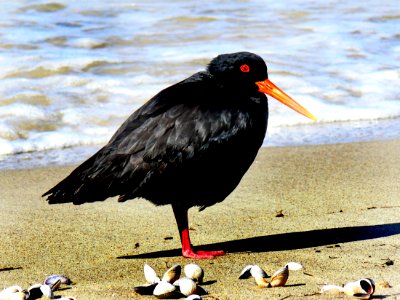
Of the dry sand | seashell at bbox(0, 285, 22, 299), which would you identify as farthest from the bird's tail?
seashell at bbox(0, 285, 22, 299)

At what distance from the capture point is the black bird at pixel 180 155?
4.30m

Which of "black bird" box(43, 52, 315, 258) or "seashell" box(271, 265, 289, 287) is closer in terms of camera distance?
"seashell" box(271, 265, 289, 287)

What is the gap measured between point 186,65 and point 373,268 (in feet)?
19.5

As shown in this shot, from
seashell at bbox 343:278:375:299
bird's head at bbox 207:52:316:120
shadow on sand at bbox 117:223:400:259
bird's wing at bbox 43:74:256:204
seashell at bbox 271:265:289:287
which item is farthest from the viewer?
bird's head at bbox 207:52:316:120

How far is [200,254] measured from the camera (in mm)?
4375

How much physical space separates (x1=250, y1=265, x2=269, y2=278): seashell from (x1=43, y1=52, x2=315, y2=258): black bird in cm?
59

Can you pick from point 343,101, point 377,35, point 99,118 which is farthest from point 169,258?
point 377,35

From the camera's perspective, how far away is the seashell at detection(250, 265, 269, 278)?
372 cm

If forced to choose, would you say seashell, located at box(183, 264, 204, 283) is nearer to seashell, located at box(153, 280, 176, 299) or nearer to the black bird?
seashell, located at box(153, 280, 176, 299)

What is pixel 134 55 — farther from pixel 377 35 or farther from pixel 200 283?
pixel 200 283

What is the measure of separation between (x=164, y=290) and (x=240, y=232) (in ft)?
4.38

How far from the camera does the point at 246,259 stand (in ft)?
14.0

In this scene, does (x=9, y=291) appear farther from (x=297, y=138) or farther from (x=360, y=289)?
(x=297, y=138)

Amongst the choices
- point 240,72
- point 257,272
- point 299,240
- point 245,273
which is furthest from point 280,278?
point 240,72
